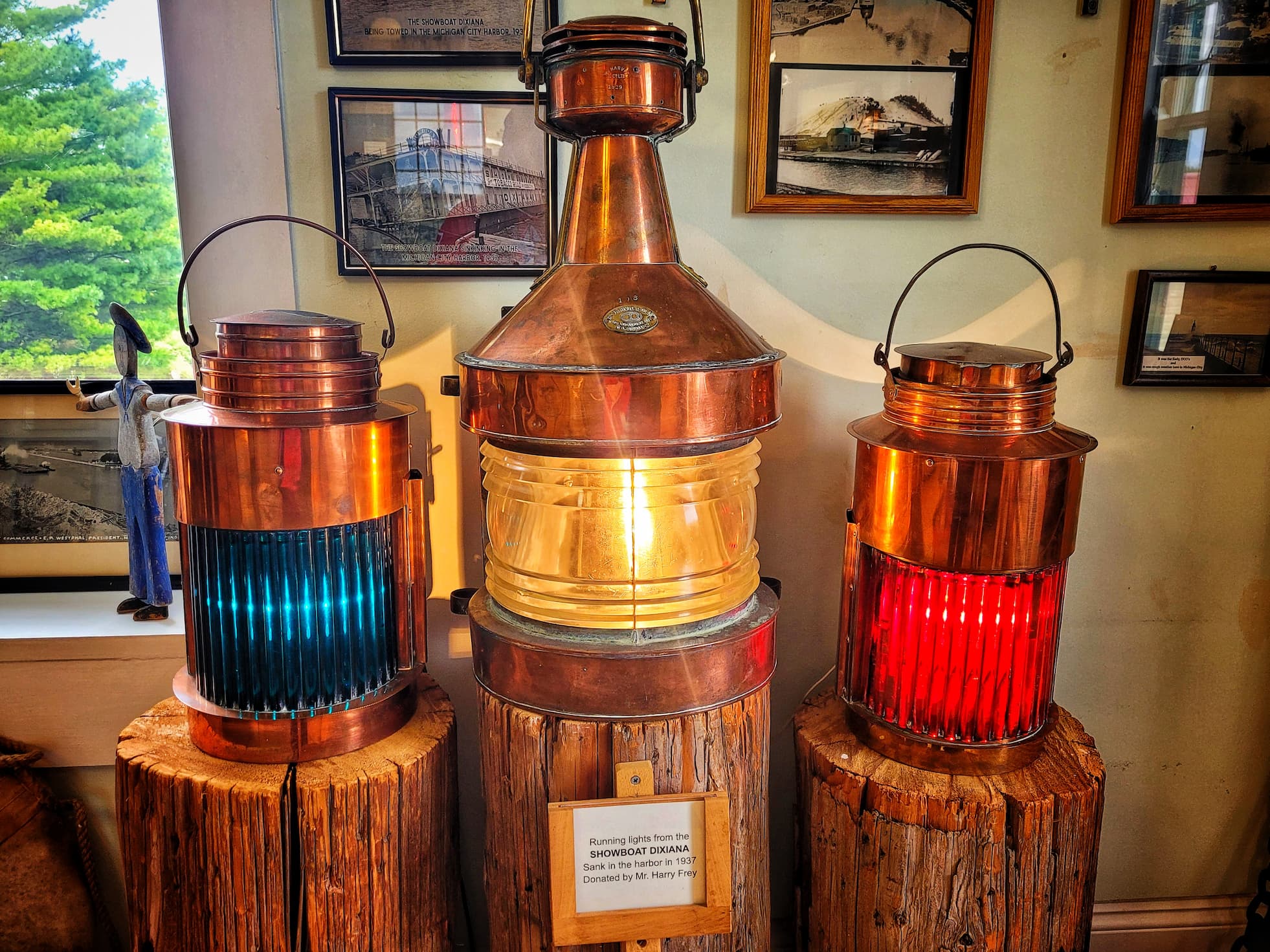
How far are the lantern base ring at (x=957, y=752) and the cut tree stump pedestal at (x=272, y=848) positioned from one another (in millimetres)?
809

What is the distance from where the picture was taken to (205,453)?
1.37 meters

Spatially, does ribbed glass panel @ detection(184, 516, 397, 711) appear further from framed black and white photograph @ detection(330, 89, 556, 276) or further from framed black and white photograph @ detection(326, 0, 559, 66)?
framed black and white photograph @ detection(326, 0, 559, 66)


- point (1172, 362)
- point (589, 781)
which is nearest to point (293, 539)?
point (589, 781)

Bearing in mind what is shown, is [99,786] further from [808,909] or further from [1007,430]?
[1007,430]

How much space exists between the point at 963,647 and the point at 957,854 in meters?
0.34

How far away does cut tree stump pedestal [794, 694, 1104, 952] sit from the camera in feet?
4.87

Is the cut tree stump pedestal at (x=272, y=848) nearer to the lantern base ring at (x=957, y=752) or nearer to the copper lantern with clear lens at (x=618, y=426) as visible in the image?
the copper lantern with clear lens at (x=618, y=426)

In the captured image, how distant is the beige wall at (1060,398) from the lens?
180 centimetres

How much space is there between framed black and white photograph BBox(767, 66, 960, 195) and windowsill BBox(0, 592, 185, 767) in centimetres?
159

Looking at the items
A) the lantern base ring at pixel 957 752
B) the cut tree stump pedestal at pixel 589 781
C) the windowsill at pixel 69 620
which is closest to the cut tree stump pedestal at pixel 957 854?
the lantern base ring at pixel 957 752

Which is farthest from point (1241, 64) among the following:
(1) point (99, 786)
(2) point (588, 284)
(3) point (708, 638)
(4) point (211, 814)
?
(1) point (99, 786)

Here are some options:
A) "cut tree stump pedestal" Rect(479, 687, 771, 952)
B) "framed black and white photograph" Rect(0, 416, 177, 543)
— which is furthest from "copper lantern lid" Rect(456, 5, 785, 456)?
"framed black and white photograph" Rect(0, 416, 177, 543)

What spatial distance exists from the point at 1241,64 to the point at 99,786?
9.39 ft

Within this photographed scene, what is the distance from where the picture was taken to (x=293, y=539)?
143 centimetres
